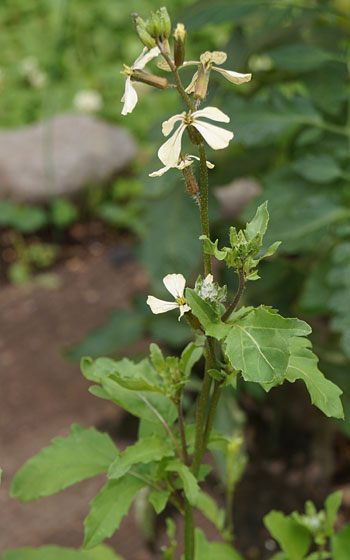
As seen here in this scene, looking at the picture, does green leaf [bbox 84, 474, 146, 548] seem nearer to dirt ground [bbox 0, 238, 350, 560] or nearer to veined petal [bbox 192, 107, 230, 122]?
veined petal [bbox 192, 107, 230, 122]

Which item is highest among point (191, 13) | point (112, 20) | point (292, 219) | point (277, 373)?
point (112, 20)

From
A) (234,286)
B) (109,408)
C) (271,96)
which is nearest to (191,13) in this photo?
(271,96)

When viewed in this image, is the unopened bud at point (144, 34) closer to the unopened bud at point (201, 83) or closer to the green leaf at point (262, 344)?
the unopened bud at point (201, 83)

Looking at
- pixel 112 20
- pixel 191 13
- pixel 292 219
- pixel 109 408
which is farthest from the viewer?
pixel 112 20

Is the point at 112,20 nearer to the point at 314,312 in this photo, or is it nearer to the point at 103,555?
the point at 314,312

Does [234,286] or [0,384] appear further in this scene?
[0,384]

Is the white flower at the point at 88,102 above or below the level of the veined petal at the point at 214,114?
above

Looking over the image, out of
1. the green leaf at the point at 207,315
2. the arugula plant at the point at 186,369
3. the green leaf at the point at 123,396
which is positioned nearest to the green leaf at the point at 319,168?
the arugula plant at the point at 186,369
